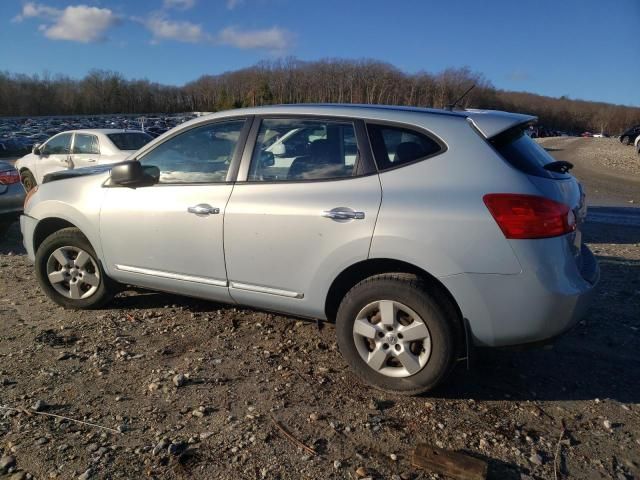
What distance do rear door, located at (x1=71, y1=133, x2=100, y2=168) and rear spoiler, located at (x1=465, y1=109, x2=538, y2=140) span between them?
9456 millimetres

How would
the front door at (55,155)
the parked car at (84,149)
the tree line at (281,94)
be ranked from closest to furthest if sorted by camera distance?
1. the parked car at (84,149)
2. the front door at (55,155)
3. the tree line at (281,94)

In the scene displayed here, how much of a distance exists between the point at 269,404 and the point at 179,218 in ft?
4.99

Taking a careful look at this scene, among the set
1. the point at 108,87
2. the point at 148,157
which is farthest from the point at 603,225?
the point at 108,87

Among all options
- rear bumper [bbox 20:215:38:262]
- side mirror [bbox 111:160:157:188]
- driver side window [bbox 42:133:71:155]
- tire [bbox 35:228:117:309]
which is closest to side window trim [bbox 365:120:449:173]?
side mirror [bbox 111:160:157:188]

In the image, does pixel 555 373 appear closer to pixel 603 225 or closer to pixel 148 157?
pixel 148 157

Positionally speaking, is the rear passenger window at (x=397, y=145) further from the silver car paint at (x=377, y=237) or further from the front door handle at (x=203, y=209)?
the front door handle at (x=203, y=209)

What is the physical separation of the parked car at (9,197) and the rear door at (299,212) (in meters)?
5.27

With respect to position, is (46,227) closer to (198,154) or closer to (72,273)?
(72,273)

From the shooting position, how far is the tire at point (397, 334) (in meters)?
3.00

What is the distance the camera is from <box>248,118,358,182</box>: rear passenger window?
11.1 ft

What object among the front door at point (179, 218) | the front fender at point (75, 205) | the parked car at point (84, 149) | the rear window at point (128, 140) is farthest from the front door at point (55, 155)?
the front door at point (179, 218)

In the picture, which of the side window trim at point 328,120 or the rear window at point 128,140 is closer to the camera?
the side window trim at point 328,120

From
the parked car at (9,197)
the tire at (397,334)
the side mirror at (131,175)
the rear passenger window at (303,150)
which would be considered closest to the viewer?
the tire at (397,334)

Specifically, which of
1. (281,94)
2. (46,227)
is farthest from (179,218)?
(281,94)
